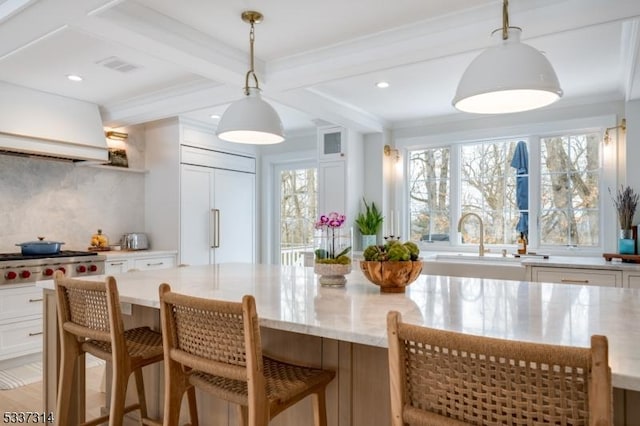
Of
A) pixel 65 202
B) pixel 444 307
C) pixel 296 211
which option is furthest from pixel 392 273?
pixel 296 211

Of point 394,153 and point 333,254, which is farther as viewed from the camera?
point 394,153

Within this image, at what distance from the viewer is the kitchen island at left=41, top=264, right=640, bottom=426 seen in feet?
4.04

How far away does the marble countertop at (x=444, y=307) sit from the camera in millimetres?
1208

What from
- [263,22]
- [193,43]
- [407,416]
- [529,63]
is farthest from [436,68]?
[407,416]

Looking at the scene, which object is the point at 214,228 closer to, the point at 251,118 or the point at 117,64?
the point at 117,64

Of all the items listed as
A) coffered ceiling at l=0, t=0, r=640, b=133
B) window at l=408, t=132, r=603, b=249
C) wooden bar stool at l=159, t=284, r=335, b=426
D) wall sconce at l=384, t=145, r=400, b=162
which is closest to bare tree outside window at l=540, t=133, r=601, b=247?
window at l=408, t=132, r=603, b=249

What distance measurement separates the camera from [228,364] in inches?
53.7

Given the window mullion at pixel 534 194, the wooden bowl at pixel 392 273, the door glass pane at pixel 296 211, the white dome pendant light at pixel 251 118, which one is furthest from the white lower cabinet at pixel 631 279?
the door glass pane at pixel 296 211

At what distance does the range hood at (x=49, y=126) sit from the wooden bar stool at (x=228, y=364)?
10.4ft

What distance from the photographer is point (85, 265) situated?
13.3ft

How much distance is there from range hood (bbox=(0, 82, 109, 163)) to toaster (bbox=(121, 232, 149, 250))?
924mm

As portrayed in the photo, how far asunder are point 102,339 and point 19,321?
249 cm

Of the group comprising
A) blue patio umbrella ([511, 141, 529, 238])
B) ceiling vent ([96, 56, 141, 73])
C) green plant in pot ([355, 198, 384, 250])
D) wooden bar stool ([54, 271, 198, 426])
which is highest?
ceiling vent ([96, 56, 141, 73])

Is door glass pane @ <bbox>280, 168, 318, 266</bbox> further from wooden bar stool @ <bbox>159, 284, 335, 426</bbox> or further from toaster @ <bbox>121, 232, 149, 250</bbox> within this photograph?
wooden bar stool @ <bbox>159, 284, 335, 426</bbox>
